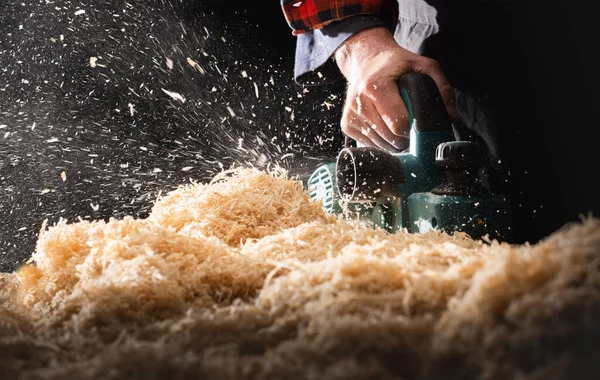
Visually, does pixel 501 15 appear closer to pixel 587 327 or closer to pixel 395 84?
pixel 395 84

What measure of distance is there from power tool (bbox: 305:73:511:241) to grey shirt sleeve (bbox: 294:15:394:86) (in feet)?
1.44

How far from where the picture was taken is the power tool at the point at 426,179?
187cm

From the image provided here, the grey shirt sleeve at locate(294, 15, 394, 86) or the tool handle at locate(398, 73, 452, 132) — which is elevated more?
the grey shirt sleeve at locate(294, 15, 394, 86)

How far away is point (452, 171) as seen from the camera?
1.91 metres

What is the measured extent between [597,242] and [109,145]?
4098mm

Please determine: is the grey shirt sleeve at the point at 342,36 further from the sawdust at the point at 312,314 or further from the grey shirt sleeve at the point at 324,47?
the sawdust at the point at 312,314

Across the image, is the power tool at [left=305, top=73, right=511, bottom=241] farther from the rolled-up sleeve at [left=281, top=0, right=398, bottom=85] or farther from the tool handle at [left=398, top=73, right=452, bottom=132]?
the rolled-up sleeve at [left=281, top=0, right=398, bottom=85]

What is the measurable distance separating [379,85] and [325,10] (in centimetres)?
45

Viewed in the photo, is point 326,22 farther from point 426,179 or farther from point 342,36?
point 426,179

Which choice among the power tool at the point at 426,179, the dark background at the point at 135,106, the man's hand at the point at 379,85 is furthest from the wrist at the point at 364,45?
the dark background at the point at 135,106

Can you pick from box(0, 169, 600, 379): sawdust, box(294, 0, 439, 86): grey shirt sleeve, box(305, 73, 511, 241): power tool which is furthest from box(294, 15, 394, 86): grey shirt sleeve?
box(0, 169, 600, 379): sawdust

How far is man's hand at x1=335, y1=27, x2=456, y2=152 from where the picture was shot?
2.22 metres

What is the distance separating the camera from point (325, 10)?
2436mm

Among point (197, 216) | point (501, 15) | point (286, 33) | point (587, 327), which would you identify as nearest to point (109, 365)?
point (587, 327)
